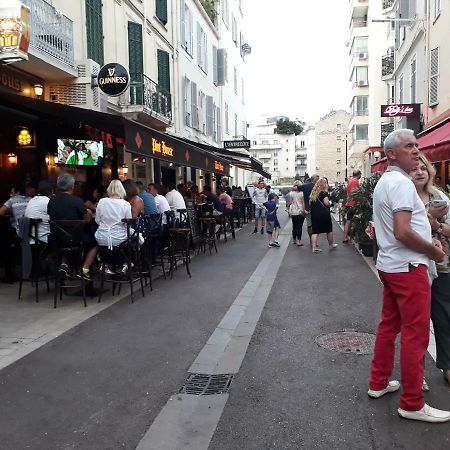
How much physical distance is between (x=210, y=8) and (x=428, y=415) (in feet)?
83.4

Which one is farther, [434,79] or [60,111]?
[434,79]

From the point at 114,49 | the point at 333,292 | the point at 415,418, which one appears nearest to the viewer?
the point at 415,418

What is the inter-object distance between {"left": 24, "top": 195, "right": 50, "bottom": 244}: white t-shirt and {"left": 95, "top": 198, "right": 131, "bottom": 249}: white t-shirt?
30.9 inches

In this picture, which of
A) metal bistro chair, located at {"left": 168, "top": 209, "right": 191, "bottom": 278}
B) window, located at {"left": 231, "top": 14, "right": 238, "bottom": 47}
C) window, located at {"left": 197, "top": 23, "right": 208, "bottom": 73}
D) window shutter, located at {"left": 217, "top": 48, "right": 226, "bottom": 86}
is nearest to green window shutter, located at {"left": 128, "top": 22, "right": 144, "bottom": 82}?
metal bistro chair, located at {"left": 168, "top": 209, "right": 191, "bottom": 278}

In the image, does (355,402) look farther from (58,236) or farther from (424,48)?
(424,48)

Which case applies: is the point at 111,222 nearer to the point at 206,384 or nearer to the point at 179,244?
the point at 179,244

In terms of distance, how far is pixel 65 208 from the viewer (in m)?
6.59

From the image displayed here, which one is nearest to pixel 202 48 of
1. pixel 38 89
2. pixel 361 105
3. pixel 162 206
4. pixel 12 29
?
pixel 38 89

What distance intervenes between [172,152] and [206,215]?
13.2 ft

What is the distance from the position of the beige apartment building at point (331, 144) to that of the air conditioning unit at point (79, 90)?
7468cm

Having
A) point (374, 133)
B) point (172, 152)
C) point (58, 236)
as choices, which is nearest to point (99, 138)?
point (172, 152)

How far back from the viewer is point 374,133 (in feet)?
118

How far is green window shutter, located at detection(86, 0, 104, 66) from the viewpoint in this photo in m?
11.8

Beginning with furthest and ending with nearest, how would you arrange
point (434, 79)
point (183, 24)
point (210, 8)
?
point (210, 8) → point (183, 24) → point (434, 79)
